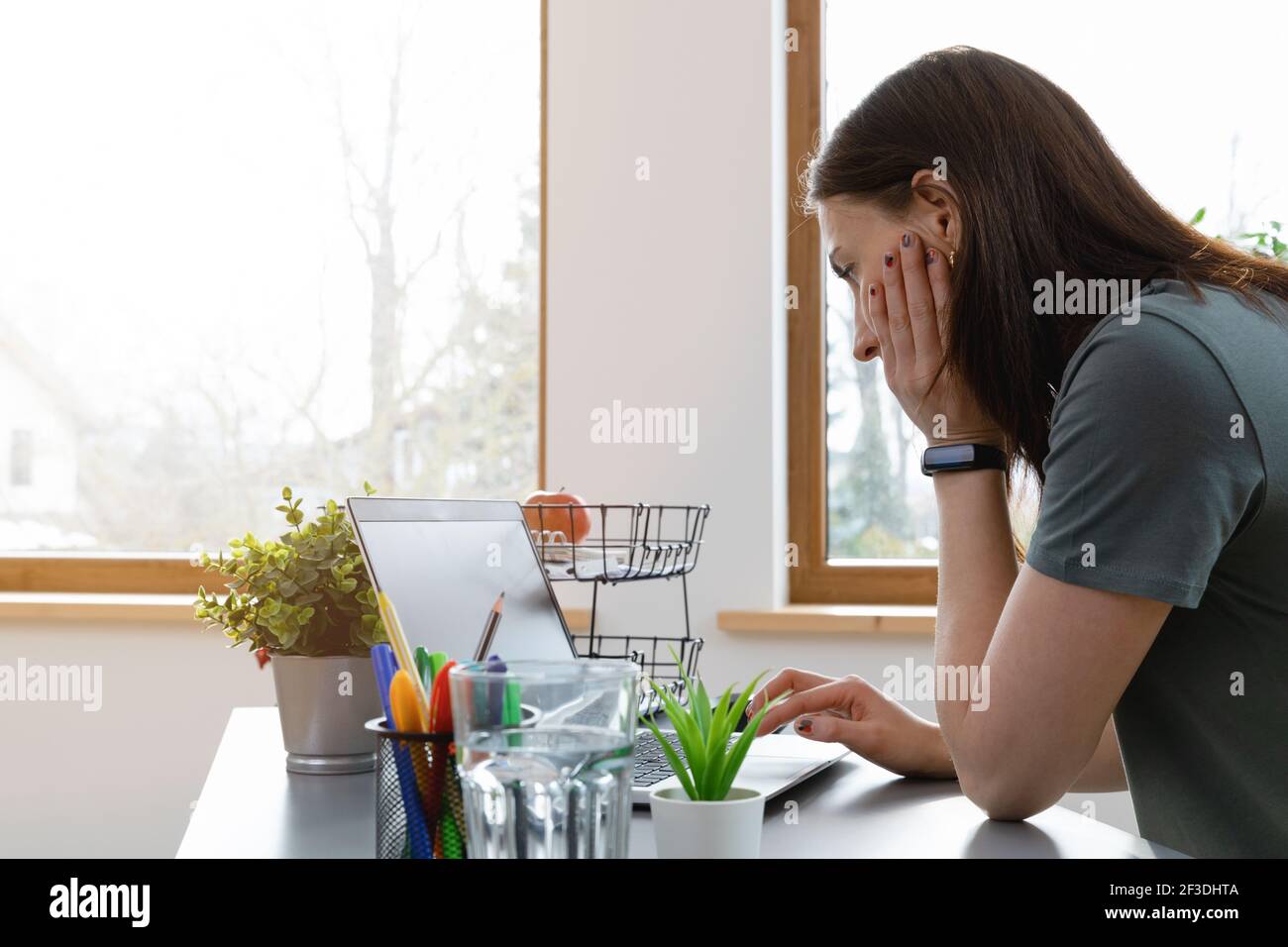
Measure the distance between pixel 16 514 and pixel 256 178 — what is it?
86cm

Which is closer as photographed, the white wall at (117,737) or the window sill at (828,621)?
the window sill at (828,621)

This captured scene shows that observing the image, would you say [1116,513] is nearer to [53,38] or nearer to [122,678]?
[122,678]

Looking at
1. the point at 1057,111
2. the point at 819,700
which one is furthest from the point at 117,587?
the point at 1057,111

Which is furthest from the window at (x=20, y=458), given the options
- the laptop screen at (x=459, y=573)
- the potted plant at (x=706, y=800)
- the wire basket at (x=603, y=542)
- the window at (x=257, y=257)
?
the potted plant at (x=706, y=800)

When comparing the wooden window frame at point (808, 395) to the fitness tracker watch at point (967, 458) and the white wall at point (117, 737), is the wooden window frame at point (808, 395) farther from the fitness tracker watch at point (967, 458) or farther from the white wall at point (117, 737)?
the fitness tracker watch at point (967, 458)

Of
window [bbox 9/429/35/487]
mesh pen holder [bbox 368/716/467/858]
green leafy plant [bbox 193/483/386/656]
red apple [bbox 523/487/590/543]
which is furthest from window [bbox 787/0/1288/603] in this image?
mesh pen holder [bbox 368/716/467/858]

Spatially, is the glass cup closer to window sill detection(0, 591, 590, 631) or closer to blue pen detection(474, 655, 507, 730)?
blue pen detection(474, 655, 507, 730)

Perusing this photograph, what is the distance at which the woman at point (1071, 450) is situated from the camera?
84cm

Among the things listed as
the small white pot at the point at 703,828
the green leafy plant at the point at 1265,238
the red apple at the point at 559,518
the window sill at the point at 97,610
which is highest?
the green leafy plant at the point at 1265,238

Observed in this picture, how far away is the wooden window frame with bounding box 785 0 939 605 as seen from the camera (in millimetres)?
2303

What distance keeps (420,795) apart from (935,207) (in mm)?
679

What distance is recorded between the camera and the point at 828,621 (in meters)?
2.13

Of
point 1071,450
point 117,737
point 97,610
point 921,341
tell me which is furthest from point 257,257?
point 1071,450

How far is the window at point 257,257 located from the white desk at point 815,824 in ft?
4.92
